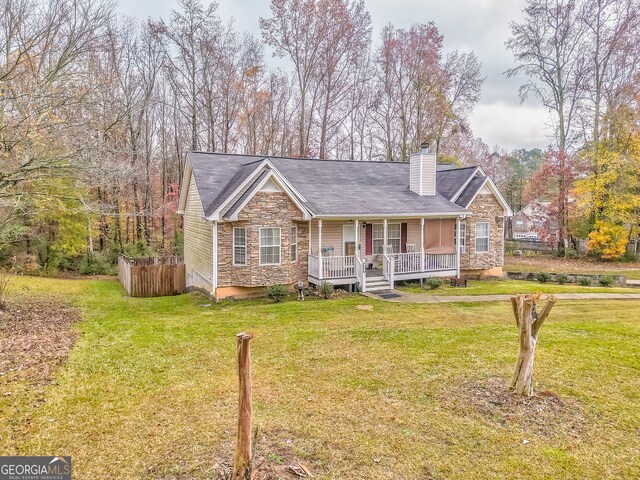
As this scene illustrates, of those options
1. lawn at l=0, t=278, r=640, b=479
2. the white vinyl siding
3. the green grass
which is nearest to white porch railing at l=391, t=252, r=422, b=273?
the green grass

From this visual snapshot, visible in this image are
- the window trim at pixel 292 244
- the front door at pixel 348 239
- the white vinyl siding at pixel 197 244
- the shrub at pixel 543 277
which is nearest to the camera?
the window trim at pixel 292 244

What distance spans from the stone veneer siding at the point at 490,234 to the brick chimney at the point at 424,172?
7.24 ft

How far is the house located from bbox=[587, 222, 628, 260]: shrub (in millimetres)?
12023

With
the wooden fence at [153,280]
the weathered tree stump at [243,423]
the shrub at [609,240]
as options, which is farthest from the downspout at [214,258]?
the shrub at [609,240]

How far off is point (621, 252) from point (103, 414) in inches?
1266

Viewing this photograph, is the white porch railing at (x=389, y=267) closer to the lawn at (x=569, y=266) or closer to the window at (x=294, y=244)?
the window at (x=294, y=244)

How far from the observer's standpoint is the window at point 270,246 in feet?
49.9

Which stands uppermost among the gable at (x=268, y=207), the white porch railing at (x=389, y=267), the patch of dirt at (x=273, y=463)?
the gable at (x=268, y=207)

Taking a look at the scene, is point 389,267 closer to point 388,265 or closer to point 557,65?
point 388,265

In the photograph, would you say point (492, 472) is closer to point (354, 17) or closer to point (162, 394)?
Result: point (162, 394)

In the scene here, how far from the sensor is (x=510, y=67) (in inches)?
1245

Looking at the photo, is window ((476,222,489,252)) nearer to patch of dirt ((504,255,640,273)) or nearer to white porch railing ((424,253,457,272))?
white porch railing ((424,253,457,272))

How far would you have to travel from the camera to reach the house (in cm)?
1506

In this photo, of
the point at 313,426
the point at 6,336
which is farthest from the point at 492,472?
the point at 6,336
